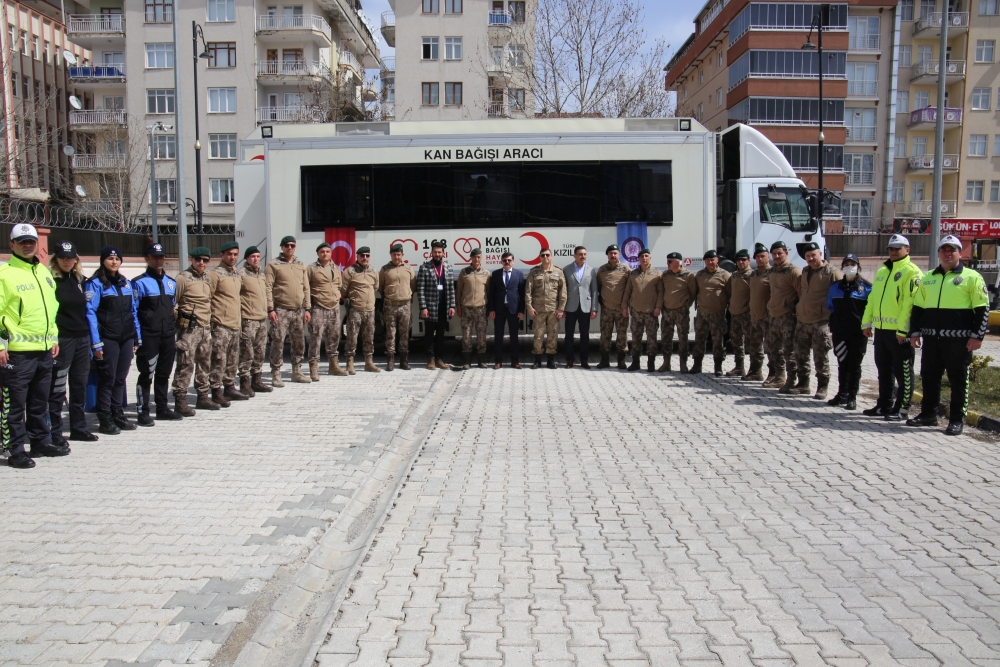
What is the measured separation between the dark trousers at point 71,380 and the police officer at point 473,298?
6.50 meters

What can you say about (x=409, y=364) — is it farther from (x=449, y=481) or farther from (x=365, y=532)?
(x=365, y=532)

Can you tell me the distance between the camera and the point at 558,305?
1327 centimetres

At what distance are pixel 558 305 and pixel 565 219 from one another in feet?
5.60

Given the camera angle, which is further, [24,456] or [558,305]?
[558,305]

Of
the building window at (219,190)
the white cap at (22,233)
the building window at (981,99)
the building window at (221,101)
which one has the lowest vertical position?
the white cap at (22,233)

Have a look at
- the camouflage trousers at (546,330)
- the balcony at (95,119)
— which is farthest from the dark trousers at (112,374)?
the balcony at (95,119)

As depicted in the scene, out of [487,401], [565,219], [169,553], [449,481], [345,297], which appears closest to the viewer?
[169,553]

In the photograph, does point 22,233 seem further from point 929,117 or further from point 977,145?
point 977,145

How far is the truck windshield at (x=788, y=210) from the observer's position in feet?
48.6

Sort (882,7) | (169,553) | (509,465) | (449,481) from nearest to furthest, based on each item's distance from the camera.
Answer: (169,553) < (449,481) < (509,465) < (882,7)

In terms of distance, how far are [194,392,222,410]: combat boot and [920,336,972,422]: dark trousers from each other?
8.08 m

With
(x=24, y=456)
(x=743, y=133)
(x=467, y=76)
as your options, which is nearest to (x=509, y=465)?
(x=24, y=456)

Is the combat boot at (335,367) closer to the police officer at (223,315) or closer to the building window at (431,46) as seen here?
the police officer at (223,315)

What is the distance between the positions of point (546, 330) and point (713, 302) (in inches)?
111
